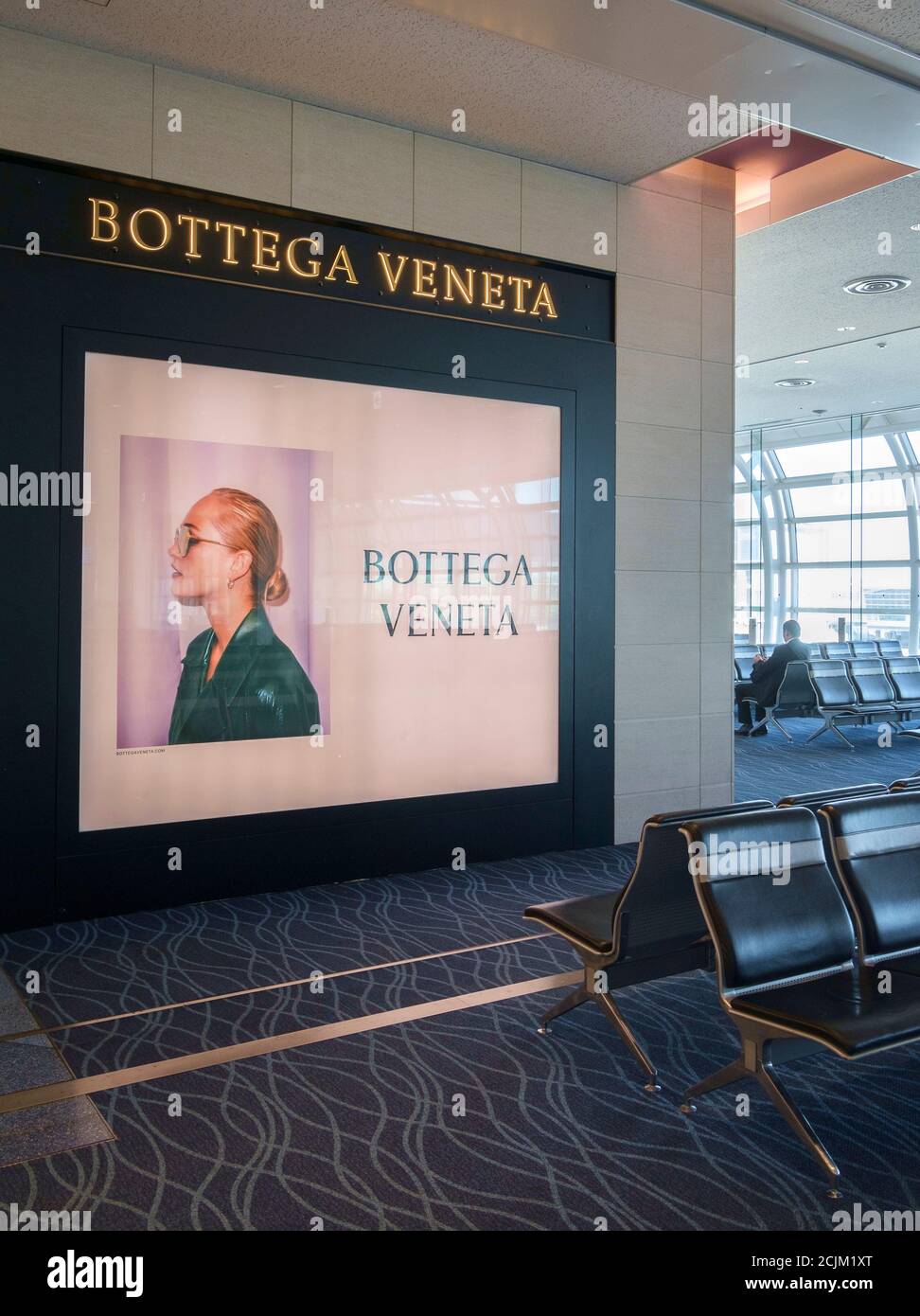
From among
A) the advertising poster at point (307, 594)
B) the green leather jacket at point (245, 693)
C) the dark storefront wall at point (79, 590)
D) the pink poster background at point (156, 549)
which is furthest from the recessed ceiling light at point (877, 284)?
the green leather jacket at point (245, 693)

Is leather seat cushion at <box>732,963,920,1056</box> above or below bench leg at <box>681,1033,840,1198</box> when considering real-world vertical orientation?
above

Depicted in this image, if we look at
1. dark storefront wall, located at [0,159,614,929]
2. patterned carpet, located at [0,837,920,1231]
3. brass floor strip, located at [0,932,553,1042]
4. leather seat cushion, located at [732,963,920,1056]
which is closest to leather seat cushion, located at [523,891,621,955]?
patterned carpet, located at [0,837,920,1231]

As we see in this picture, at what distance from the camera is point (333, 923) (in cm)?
532

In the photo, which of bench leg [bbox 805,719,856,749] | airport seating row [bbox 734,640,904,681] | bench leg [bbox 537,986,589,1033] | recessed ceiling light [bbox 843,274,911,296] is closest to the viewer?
bench leg [bbox 537,986,589,1033]

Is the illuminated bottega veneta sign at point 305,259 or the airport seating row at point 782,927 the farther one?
the illuminated bottega veneta sign at point 305,259

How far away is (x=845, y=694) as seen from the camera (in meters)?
11.9

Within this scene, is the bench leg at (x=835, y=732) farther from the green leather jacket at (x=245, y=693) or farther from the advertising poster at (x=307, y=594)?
the green leather jacket at (x=245, y=693)

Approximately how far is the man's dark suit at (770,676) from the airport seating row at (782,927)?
9005 millimetres

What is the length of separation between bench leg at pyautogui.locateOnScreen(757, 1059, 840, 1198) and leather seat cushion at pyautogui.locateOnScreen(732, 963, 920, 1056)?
0.21 m

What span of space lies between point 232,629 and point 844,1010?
3617 millimetres

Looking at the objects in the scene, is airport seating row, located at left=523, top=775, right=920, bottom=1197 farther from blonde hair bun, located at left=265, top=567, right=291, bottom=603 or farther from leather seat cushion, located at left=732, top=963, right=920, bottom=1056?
blonde hair bun, located at left=265, top=567, right=291, bottom=603

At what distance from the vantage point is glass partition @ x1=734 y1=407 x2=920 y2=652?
16.8 metres

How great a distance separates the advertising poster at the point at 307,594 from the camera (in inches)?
211

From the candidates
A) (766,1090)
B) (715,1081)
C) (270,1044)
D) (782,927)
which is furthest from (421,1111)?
(782,927)
